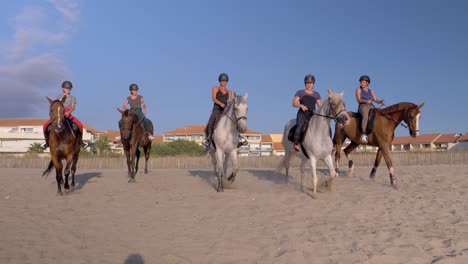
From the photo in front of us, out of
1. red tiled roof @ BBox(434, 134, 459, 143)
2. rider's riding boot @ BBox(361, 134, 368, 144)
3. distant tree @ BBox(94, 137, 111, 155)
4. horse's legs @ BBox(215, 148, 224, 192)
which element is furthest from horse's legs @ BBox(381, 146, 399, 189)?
red tiled roof @ BBox(434, 134, 459, 143)

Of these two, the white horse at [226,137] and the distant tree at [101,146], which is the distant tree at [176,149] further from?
the white horse at [226,137]

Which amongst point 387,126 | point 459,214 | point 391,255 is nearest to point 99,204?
point 391,255

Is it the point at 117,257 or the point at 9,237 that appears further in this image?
the point at 9,237

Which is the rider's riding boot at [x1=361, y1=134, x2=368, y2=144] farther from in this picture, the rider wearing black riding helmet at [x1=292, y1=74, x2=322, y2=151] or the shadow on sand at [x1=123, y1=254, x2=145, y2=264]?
the shadow on sand at [x1=123, y1=254, x2=145, y2=264]

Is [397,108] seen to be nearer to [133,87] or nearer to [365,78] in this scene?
[365,78]

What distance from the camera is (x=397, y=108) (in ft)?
38.7

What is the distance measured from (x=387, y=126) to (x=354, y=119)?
1.31 metres

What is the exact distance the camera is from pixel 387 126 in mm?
11859

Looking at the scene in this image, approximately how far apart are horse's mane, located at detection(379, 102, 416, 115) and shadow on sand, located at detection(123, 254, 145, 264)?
30.3 ft

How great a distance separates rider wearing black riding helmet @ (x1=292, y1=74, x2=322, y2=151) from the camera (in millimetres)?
10570

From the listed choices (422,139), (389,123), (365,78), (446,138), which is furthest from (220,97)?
(422,139)

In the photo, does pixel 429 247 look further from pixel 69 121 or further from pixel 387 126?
pixel 69 121

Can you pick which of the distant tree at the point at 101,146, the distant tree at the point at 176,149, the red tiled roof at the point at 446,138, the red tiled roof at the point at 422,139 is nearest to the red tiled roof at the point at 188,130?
the distant tree at the point at 176,149

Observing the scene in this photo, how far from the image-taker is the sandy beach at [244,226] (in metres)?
5.05
